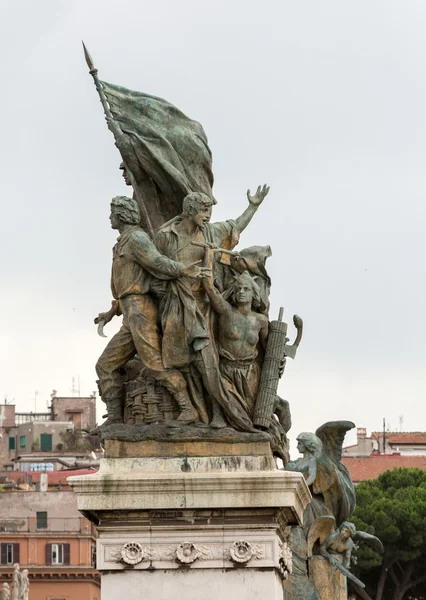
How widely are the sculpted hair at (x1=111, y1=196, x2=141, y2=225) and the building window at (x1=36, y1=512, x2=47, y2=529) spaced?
303ft

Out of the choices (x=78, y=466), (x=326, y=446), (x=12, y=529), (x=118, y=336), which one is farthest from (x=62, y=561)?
(x=118, y=336)

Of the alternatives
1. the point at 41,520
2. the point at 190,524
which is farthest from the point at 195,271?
the point at 41,520

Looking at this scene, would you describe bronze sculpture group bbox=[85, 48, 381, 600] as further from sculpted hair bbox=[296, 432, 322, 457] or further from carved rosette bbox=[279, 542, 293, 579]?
sculpted hair bbox=[296, 432, 322, 457]

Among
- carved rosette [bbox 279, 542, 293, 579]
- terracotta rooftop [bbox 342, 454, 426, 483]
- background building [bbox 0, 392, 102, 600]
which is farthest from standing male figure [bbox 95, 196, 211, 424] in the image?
terracotta rooftop [bbox 342, 454, 426, 483]

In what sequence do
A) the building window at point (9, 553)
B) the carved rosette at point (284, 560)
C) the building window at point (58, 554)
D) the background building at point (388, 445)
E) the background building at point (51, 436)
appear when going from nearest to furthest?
1. the carved rosette at point (284, 560)
2. the building window at point (58, 554)
3. the building window at point (9, 553)
4. the background building at point (388, 445)
5. the background building at point (51, 436)

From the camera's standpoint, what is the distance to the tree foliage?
256 ft

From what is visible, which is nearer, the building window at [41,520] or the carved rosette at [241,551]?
the carved rosette at [241,551]

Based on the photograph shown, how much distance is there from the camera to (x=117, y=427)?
51.5 ft

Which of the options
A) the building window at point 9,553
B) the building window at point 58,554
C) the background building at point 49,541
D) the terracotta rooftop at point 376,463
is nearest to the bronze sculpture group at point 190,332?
the background building at point 49,541

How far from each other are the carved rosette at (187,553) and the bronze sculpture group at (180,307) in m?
0.88

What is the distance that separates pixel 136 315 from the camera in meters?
15.9

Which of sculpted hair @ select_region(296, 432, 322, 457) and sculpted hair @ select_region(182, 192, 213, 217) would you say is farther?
sculpted hair @ select_region(296, 432, 322, 457)

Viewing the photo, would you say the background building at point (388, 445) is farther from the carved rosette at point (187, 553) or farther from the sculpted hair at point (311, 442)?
the carved rosette at point (187, 553)

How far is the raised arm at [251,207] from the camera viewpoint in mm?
16969
